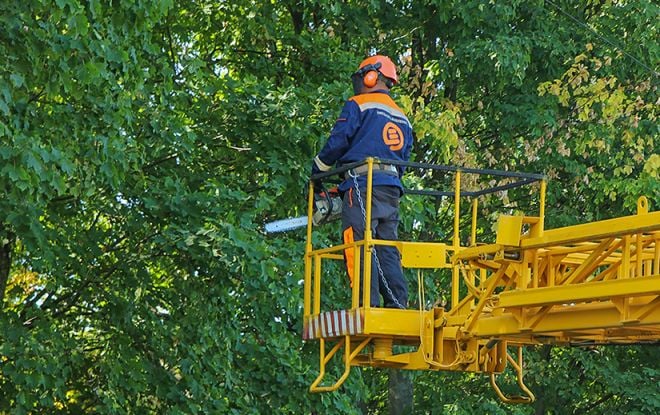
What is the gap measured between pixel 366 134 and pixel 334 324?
4.62 ft

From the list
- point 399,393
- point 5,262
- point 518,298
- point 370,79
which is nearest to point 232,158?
point 5,262

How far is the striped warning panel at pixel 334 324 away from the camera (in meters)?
10.2

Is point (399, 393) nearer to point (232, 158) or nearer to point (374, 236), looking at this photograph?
point (232, 158)

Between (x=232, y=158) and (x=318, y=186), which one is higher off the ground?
(x=232, y=158)

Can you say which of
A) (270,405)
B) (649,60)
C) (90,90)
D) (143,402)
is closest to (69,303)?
(143,402)

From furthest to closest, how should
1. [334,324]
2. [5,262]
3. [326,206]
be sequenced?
1. [5,262]
2. [326,206]
3. [334,324]

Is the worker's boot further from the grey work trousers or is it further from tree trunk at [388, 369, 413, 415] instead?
tree trunk at [388, 369, 413, 415]

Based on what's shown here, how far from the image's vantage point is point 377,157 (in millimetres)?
10836

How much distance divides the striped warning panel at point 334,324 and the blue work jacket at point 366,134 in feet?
3.13

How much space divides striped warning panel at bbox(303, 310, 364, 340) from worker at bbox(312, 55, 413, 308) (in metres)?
0.35

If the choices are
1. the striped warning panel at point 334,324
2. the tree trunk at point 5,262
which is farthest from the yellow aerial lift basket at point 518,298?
the tree trunk at point 5,262

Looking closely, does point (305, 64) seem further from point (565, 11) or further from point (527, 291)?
point (527, 291)

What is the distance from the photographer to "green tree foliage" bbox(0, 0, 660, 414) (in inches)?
561

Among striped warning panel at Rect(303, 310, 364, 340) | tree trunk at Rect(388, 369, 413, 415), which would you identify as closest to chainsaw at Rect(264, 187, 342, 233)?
striped warning panel at Rect(303, 310, 364, 340)
